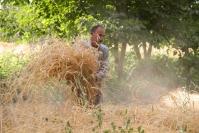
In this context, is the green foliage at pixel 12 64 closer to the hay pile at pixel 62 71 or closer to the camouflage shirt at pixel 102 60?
the hay pile at pixel 62 71

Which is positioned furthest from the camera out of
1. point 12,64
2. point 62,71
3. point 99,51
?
point 12,64

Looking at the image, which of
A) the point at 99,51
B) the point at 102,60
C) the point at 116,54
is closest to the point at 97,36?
the point at 99,51

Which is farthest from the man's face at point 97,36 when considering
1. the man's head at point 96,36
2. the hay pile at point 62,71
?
the hay pile at point 62,71

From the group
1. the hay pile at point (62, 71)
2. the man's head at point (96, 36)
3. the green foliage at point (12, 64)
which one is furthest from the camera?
the man's head at point (96, 36)

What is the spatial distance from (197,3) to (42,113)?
6.64 m

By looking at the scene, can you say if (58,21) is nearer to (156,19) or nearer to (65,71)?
(156,19)

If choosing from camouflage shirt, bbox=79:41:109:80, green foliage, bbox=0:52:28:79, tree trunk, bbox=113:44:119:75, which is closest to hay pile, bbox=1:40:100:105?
camouflage shirt, bbox=79:41:109:80

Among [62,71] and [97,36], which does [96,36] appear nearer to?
[97,36]

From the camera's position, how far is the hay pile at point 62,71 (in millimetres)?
5598

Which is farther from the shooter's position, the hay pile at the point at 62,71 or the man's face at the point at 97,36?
the man's face at the point at 97,36

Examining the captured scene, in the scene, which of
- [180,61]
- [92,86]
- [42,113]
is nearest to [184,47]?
[180,61]

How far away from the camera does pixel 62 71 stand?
19.3 ft

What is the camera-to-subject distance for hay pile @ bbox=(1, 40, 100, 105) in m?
5.60

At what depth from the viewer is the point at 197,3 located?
36.3 ft
